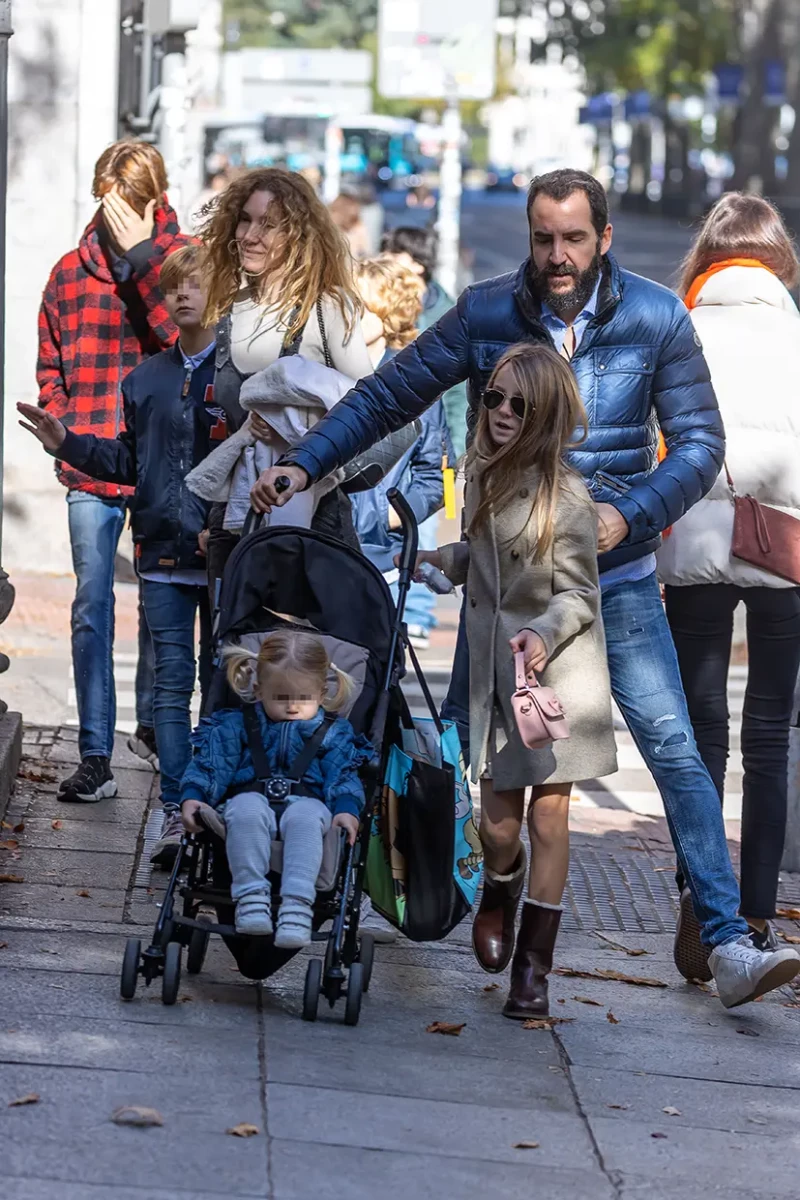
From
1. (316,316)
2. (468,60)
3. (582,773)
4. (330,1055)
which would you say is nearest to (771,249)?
(316,316)

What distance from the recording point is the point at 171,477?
255 inches

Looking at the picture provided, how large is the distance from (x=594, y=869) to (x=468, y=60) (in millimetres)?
14765

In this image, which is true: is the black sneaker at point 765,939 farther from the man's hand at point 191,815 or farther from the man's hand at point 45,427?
the man's hand at point 45,427

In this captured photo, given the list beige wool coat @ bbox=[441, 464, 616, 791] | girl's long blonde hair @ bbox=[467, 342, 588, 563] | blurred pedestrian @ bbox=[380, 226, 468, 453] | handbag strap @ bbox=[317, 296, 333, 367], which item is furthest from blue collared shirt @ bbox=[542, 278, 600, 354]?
blurred pedestrian @ bbox=[380, 226, 468, 453]

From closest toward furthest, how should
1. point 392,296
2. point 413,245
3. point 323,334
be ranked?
1. point 323,334
2. point 392,296
3. point 413,245

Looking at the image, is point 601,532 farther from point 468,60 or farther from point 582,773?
point 468,60

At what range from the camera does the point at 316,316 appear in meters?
6.05

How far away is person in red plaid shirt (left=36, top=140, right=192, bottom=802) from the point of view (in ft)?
23.4

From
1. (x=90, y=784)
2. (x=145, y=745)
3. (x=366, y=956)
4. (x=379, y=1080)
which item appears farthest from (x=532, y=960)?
(x=145, y=745)

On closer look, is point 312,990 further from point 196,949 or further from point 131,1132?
point 131,1132

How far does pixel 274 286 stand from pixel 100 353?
141cm

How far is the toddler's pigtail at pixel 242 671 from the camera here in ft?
17.1

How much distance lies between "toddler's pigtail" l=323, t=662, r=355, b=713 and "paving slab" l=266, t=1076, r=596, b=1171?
3.45 feet

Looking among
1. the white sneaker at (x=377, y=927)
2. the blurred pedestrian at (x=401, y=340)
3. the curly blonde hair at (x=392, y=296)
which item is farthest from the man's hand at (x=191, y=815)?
the curly blonde hair at (x=392, y=296)
